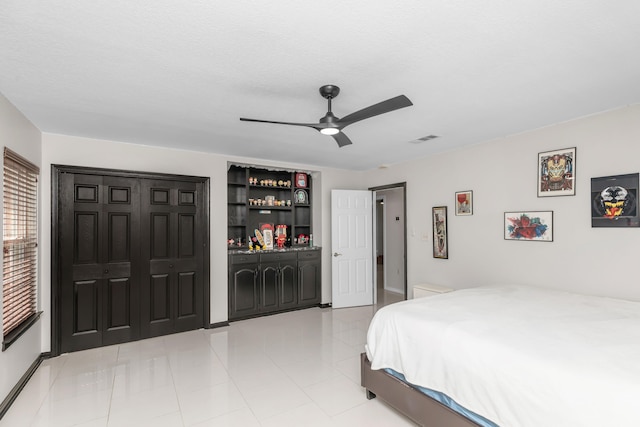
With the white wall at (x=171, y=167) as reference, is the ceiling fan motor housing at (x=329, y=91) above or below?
above

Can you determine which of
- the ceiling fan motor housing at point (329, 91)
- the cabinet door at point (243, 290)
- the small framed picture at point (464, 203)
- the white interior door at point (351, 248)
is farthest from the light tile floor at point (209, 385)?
the ceiling fan motor housing at point (329, 91)

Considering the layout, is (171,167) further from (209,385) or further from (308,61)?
(308,61)

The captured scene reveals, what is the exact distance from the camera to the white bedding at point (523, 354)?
4.86 ft

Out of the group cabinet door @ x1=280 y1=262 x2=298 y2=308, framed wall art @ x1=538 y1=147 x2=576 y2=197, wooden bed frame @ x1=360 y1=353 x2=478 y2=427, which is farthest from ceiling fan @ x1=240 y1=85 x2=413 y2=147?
cabinet door @ x1=280 y1=262 x2=298 y2=308

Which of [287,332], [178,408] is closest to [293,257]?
[287,332]

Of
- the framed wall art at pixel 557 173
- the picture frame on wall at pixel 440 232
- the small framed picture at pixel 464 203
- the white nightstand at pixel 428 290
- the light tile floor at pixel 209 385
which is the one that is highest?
the framed wall art at pixel 557 173

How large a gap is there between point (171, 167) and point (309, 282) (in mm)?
2870

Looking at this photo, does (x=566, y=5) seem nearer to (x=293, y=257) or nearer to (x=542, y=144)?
(x=542, y=144)

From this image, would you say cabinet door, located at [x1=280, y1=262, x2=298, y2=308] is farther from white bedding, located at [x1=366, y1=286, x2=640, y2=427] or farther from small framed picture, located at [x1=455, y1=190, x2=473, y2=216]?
white bedding, located at [x1=366, y1=286, x2=640, y2=427]

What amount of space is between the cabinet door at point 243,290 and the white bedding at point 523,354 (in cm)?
276

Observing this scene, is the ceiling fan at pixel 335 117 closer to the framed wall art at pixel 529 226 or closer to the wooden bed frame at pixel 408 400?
the wooden bed frame at pixel 408 400

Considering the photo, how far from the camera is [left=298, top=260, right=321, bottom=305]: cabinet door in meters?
5.50

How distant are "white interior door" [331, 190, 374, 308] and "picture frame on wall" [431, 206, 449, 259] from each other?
56.1 inches

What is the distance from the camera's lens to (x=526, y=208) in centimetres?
370
